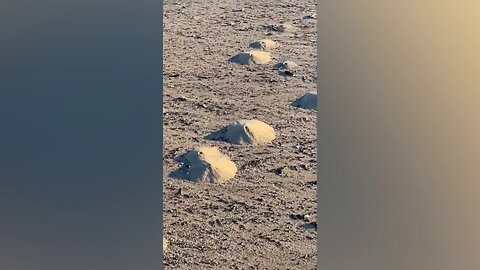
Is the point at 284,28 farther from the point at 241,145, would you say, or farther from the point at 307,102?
the point at 241,145

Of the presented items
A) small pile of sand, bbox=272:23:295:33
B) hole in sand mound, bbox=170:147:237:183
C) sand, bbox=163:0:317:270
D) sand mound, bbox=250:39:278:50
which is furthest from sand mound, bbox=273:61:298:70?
hole in sand mound, bbox=170:147:237:183

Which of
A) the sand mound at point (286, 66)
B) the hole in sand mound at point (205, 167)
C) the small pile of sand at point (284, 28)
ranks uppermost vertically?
the small pile of sand at point (284, 28)

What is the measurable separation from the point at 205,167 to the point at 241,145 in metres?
0.21

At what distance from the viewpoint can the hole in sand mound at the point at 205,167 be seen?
2076 mm

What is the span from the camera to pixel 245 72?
2695mm

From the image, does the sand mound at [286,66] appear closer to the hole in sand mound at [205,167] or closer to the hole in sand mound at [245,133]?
the hole in sand mound at [245,133]

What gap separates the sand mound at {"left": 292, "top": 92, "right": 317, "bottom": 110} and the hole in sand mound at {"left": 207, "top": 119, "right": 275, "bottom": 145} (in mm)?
288

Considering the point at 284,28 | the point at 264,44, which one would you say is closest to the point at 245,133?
the point at 264,44

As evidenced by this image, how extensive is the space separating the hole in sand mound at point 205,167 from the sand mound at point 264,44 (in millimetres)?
878

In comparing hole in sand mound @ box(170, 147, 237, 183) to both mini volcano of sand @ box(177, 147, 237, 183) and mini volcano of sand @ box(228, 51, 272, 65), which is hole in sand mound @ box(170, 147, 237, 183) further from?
mini volcano of sand @ box(228, 51, 272, 65)

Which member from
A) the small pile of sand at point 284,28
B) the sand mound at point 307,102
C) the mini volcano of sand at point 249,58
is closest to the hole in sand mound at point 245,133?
the sand mound at point 307,102

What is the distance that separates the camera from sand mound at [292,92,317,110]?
8.50 feet

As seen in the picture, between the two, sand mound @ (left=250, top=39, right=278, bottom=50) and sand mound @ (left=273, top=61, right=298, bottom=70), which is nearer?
sand mound @ (left=273, top=61, right=298, bottom=70)
